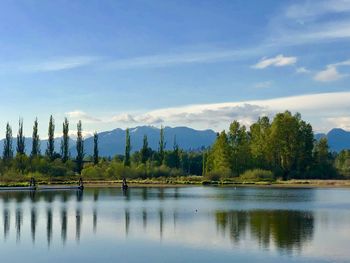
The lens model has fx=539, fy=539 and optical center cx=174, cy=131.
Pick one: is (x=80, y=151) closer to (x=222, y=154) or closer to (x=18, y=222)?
(x=222, y=154)

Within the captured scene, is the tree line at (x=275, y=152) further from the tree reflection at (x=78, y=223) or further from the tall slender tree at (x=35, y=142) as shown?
the tree reflection at (x=78, y=223)

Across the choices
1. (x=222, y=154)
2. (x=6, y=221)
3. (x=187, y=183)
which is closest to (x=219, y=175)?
(x=222, y=154)

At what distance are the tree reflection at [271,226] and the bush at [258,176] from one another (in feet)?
202

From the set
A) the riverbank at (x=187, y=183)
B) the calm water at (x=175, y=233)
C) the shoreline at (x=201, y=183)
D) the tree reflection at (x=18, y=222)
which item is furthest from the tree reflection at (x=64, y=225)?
the riverbank at (x=187, y=183)

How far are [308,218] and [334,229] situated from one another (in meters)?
6.23

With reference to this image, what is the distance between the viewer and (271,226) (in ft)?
115

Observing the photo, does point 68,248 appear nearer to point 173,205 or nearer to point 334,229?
point 334,229

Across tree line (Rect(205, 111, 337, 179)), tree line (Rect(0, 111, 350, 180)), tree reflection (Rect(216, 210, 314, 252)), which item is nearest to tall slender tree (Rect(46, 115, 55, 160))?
tree line (Rect(0, 111, 350, 180))

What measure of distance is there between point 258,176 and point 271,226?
73263mm

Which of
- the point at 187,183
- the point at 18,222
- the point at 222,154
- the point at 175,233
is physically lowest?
the point at 175,233

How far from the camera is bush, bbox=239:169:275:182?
10644 centimetres

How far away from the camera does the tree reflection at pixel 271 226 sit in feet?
95.3

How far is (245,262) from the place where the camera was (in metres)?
23.2

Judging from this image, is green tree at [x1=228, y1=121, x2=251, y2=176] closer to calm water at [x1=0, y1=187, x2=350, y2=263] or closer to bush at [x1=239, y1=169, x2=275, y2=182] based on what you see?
bush at [x1=239, y1=169, x2=275, y2=182]
